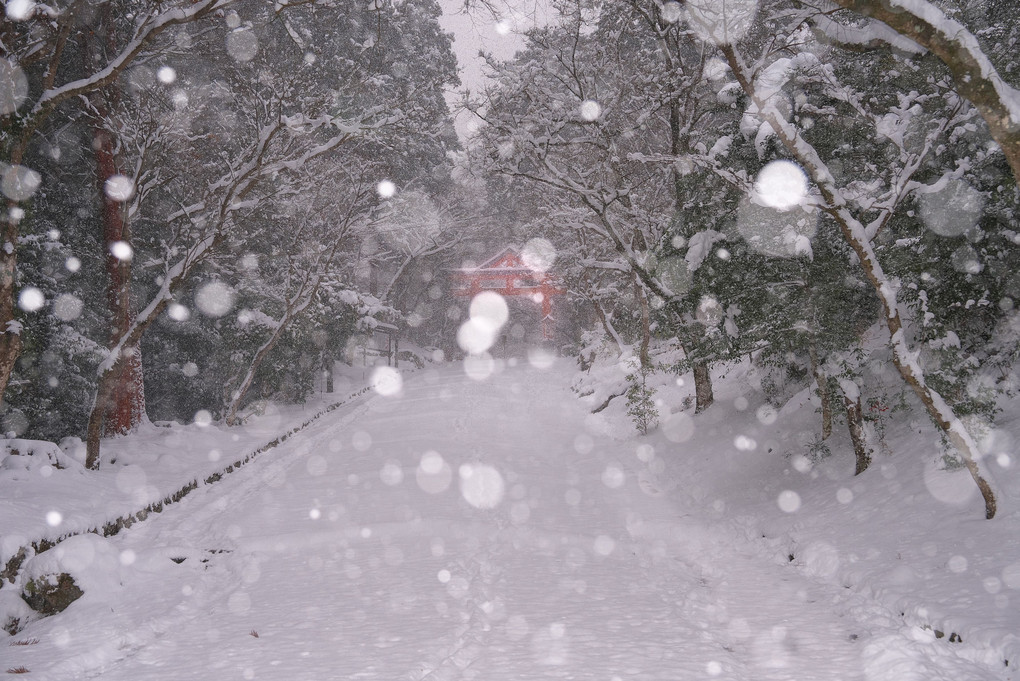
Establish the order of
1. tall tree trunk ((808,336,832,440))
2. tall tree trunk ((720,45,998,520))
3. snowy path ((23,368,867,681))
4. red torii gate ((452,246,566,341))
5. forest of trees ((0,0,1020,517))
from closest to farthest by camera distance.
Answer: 1. snowy path ((23,368,867,681))
2. tall tree trunk ((720,45,998,520))
3. forest of trees ((0,0,1020,517))
4. tall tree trunk ((808,336,832,440))
5. red torii gate ((452,246,566,341))

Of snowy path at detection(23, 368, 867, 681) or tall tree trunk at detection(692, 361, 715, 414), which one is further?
tall tree trunk at detection(692, 361, 715, 414)

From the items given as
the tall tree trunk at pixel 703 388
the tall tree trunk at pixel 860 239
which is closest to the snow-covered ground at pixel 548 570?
the tall tree trunk at pixel 860 239

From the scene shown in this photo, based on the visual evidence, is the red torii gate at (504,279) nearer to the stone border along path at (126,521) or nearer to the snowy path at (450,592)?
the stone border along path at (126,521)

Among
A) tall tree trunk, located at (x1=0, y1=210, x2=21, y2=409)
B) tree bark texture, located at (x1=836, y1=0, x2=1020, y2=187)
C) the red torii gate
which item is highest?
the red torii gate

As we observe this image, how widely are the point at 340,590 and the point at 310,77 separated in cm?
1277

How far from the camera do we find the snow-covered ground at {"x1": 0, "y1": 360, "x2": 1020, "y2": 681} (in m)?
4.36

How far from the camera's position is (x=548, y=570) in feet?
20.8

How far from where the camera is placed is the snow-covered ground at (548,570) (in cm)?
436

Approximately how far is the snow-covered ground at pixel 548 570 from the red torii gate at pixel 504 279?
105ft

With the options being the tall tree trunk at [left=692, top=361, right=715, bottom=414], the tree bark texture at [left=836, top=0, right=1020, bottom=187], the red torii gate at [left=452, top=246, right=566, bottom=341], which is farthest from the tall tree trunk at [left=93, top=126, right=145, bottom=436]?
the red torii gate at [left=452, top=246, right=566, bottom=341]

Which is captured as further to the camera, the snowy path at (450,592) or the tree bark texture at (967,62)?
the snowy path at (450,592)

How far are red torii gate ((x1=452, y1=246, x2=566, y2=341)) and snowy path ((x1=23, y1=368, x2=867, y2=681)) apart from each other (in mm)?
32516

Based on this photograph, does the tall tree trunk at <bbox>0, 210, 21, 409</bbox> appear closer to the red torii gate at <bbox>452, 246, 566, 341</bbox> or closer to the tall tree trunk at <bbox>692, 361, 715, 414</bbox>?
the tall tree trunk at <bbox>692, 361, 715, 414</bbox>

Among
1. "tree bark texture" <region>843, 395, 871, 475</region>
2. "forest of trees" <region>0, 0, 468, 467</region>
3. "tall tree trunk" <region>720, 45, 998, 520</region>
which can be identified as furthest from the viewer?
"forest of trees" <region>0, 0, 468, 467</region>
